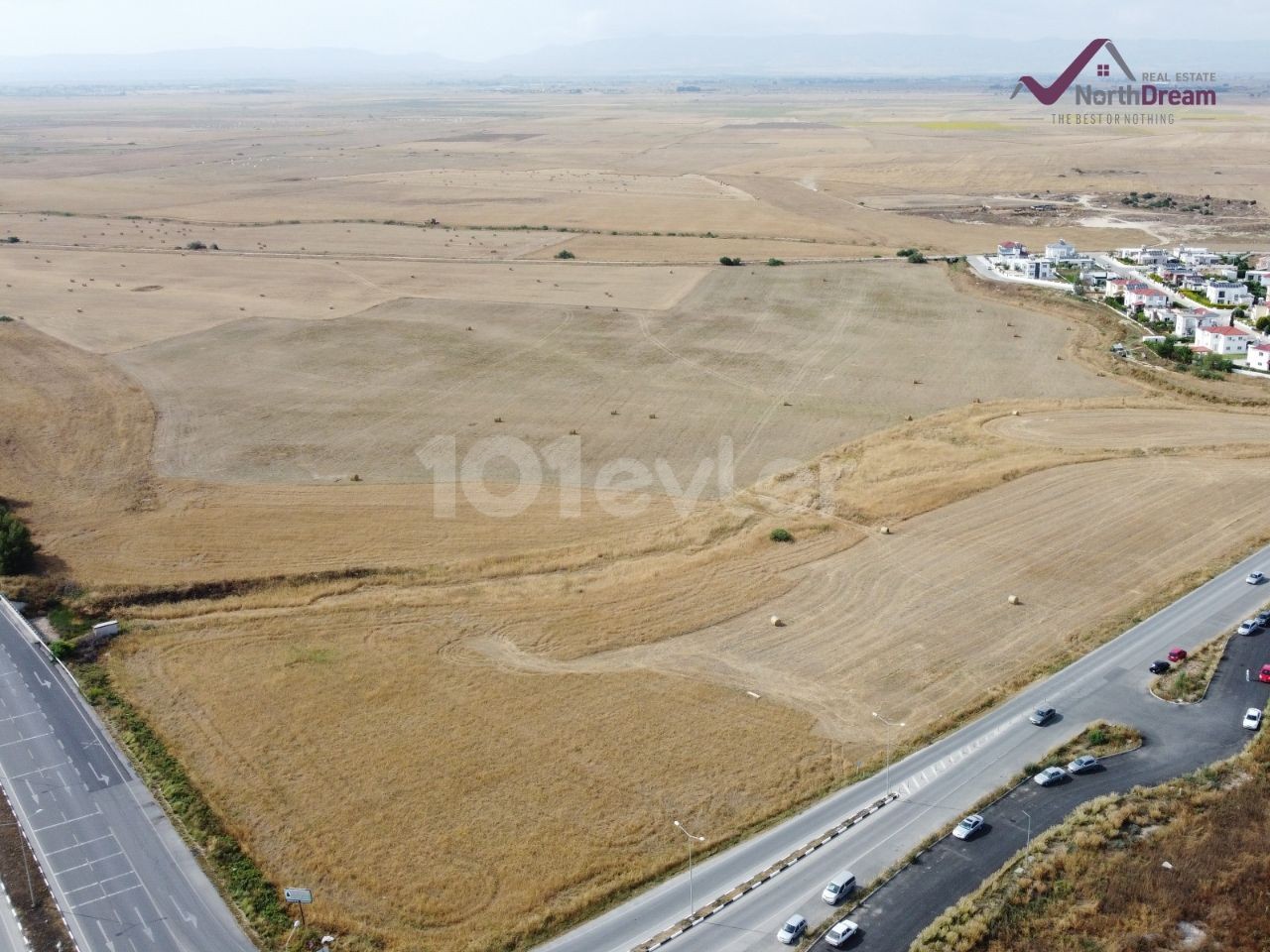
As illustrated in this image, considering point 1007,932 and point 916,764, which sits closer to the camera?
point 1007,932

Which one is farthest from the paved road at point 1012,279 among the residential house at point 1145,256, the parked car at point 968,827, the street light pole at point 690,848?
the street light pole at point 690,848

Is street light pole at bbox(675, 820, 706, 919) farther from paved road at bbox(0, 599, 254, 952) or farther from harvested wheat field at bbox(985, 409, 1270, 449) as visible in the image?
harvested wheat field at bbox(985, 409, 1270, 449)

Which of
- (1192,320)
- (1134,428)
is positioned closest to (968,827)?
(1134,428)

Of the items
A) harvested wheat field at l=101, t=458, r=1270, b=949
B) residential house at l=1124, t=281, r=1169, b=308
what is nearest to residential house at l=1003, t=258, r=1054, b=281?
residential house at l=1124, t=281, r=1169, b=308

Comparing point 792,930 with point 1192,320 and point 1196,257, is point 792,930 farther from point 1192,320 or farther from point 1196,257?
point 1196,257

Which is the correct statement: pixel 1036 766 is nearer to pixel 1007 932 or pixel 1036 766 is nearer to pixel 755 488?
pixel 1007 932

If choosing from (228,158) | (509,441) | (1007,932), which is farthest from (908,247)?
(228,158)
